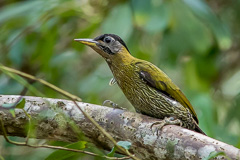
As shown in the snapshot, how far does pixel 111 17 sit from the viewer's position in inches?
181

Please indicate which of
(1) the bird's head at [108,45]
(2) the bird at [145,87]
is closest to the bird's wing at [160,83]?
(2) the bird at [145,87]

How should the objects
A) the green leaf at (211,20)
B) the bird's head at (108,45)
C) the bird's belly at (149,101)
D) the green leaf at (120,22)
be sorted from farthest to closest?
the green leaf at (211,20) → the green leaf at (120,22) → the bird's head at (108,45) → the bird's belly at (149,101)

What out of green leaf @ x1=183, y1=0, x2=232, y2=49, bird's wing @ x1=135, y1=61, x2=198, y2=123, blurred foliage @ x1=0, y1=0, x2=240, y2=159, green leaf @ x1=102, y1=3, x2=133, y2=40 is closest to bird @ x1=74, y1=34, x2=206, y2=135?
bird's wing @ x1=135, y1=61, x2=198, y2=123

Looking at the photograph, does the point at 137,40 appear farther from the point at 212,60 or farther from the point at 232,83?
the point at 232,83

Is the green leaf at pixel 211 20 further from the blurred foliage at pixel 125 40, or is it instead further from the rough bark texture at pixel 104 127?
the rough bark texture at pixel 104 127

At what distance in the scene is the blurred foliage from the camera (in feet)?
14.6

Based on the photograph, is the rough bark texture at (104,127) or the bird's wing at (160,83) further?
the bird's wing at (160,83)

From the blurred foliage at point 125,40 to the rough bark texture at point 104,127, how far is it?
3.53ft

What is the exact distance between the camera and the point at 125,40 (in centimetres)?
443

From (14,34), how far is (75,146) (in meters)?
2.42

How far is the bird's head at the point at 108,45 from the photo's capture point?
3645mm

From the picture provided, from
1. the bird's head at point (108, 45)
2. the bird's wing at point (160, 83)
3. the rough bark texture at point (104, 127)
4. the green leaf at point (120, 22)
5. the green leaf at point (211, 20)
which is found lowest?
the rough bark texture at point (104, 127)

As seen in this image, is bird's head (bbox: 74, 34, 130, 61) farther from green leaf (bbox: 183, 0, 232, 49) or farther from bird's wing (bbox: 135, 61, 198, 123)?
green leaf (bbox: 183, 0, 232, 49)

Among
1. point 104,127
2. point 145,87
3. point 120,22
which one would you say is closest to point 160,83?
point 145,87
